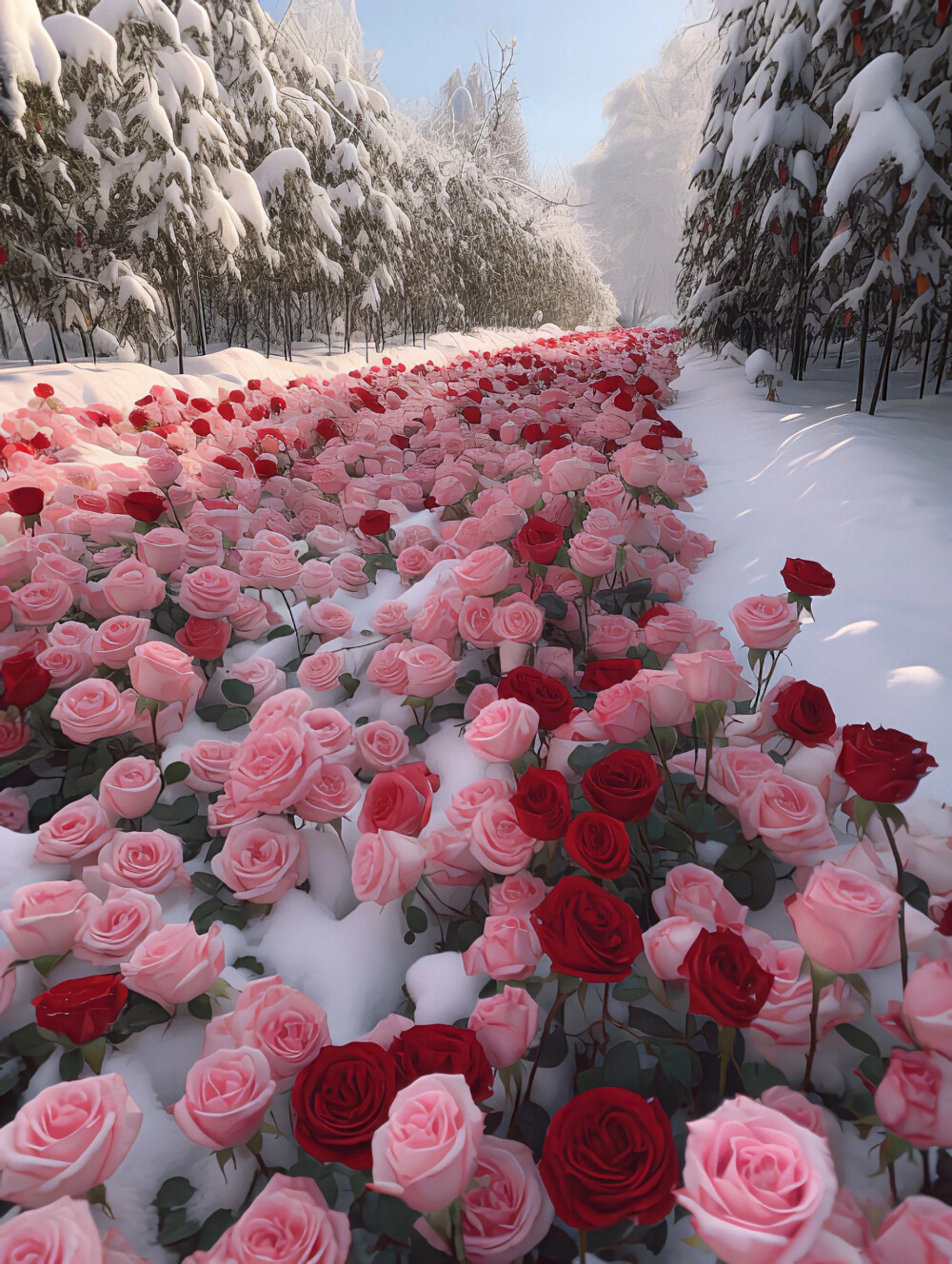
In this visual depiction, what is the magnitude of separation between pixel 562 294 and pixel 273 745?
29.4 metres

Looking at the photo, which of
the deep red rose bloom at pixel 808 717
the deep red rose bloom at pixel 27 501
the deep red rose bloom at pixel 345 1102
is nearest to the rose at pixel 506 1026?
the deep red rose bloom at pixel 345 1102

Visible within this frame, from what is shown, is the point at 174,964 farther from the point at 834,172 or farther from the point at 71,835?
the point at 834,172

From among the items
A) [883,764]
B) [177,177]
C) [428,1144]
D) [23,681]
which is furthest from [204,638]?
[177,177]

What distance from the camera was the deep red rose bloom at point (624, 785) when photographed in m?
0.86

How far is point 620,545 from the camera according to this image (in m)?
1.82

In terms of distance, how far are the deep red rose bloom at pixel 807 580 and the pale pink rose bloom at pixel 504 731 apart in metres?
0.56

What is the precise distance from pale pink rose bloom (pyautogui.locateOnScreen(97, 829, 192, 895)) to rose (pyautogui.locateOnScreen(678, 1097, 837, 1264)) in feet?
2.95

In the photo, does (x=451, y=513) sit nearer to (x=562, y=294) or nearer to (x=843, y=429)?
(x=843, y=429)

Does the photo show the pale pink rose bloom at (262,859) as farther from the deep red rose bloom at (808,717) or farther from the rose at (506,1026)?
the deep red rose bloom at (808,717)

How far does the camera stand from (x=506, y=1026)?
0.74 m

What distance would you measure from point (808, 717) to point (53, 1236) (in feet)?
3.41

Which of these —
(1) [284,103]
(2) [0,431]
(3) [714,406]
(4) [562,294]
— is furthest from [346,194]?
(4) [562,294]

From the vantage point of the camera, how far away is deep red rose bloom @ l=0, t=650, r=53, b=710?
50.1 inches

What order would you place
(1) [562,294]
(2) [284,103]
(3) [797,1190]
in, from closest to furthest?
(3) [797,1190] → (2) [284,103] → (1) [562,294]
